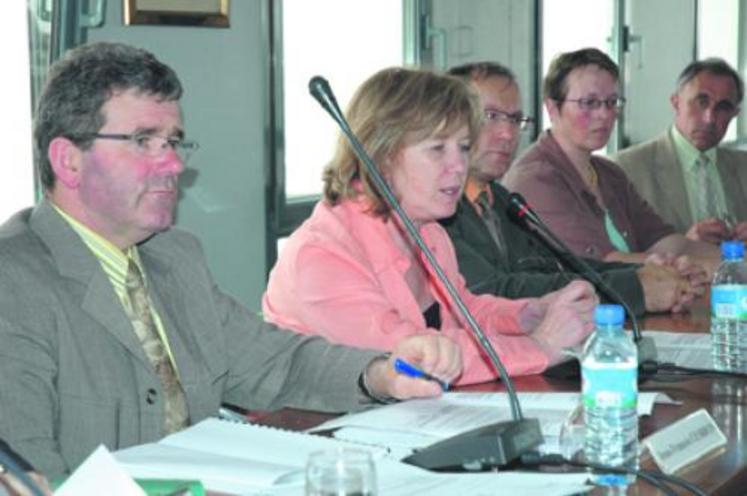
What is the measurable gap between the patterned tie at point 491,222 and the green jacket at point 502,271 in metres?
0.02

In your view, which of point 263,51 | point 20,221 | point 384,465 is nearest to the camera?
point 384,465

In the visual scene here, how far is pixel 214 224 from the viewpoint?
151 inches

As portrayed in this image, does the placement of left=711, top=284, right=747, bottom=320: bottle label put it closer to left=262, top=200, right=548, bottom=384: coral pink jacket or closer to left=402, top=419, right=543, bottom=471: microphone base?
left=262, top=200, right=548, bottom=384: coral pink jacket

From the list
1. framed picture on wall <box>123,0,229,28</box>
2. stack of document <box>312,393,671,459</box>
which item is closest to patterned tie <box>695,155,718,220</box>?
framed picture on wall <box>123,0,229,28</box>

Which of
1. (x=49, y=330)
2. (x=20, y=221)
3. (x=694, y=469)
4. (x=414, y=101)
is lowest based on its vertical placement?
(x=694, y=469)

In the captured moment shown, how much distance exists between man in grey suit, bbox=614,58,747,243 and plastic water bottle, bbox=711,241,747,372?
2386mm

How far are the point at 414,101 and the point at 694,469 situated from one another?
114 cm

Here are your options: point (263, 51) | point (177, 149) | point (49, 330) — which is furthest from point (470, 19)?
point (49, 330)

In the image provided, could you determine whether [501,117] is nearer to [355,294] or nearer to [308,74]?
[308,74]

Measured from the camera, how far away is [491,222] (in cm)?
339

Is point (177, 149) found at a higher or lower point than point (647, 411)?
higher

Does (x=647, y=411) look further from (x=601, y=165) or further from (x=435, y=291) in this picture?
(x=601, y=165)

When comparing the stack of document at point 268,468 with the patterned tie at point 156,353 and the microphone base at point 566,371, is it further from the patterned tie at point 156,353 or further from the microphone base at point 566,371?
the microphone base at point 566,371

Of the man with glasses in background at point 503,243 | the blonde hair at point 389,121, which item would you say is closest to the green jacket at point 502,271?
the man with glasses in background at point 503,243
